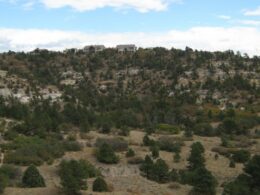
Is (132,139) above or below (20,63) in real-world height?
below

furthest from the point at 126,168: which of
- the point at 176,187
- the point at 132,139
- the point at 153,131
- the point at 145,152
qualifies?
the point at 153,131

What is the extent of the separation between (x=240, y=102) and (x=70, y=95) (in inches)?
1174

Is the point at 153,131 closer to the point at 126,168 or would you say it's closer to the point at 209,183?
the point at 126,168

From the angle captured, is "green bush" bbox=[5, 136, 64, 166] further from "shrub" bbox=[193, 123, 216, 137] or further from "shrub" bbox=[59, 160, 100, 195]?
"shrub" bbox=[193, 123, 216, 137]

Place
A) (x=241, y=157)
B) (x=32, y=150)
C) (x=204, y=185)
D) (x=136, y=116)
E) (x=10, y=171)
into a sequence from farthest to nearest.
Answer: (x=136, y=116)
(x=241, y=157)
(x=32, y=150)
(x=10, y=171)
(x=204, y=185)

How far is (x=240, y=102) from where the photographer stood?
85500mm

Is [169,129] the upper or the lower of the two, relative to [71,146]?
lower

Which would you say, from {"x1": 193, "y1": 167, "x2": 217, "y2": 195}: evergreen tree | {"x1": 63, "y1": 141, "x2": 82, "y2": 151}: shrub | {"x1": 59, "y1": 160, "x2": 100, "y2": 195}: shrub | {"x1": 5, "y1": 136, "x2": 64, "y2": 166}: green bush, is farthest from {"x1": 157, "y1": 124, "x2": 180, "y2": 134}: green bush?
{"x1": 193, "y1": 167, "x2": 217, "y2": 195}: evergreen tree

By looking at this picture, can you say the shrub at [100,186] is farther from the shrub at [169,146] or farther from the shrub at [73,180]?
the shrub at [169,146]

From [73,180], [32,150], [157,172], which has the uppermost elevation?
[73,180]

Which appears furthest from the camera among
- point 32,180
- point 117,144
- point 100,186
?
point 117,144

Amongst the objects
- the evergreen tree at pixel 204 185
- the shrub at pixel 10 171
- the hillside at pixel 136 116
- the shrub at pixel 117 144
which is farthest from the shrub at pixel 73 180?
the shrub at pixel 117 144

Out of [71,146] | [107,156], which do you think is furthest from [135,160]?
[71,146]

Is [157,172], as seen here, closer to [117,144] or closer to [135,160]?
[135,160]
